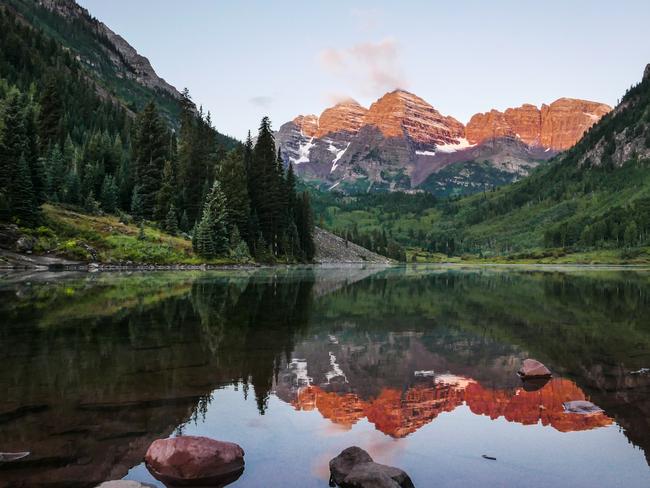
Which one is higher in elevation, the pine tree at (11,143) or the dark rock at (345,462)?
the pine tree at (11,143)

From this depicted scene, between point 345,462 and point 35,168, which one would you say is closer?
point 345,462

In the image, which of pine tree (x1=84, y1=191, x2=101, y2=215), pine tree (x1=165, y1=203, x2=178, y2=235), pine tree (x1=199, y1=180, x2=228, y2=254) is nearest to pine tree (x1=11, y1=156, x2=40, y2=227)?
pine tree (x1=84, y1=191, x2=101, y2=215)

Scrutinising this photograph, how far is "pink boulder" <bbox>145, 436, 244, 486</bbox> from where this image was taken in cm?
1046

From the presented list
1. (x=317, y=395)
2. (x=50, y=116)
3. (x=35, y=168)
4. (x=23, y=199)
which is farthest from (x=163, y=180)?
(x=317, y=395)

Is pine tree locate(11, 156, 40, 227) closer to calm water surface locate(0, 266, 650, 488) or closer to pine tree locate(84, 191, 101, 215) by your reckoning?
pine tree locate(84, 191, 101, 215)

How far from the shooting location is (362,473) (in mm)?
10000

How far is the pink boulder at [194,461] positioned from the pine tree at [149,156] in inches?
4321

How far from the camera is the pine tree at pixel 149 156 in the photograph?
11631 centimetres

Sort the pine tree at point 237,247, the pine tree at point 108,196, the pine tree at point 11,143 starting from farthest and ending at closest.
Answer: the pine tree at point 237,247 → the pine tree at point 108,196 → the pine tree at point 11,143

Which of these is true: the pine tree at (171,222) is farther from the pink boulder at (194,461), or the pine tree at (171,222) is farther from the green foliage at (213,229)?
the pink boulder at (194,461)

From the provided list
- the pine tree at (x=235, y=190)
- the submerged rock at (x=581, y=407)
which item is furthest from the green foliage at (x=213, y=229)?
the submerged rock at (x=581, y=407)

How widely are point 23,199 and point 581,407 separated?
8357 centimetres

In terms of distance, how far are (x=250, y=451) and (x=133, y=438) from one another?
9.42ft

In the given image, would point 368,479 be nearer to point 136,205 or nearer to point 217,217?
point 217,217
